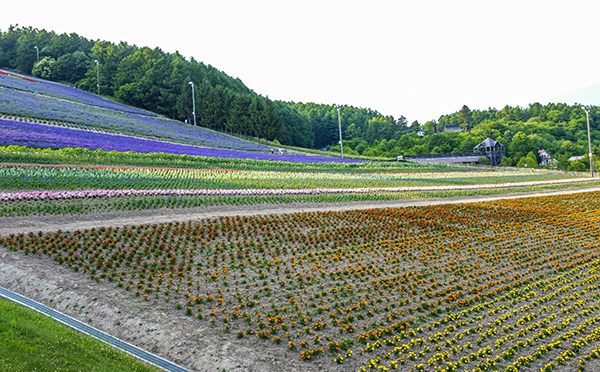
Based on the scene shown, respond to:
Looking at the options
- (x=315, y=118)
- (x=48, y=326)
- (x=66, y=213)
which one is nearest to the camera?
(x=48, y=326)

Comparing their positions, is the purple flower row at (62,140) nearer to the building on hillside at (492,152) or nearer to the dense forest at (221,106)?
the dense forest at (221,106)

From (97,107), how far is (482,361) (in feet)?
231

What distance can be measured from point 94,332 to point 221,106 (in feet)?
264

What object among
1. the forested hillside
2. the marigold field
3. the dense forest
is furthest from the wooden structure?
the marigold field

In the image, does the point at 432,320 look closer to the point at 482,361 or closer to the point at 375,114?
the point at 482,361

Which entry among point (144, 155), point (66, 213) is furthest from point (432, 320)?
point (144, 155)

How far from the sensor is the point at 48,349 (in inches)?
270

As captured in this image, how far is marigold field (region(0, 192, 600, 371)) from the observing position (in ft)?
28.9

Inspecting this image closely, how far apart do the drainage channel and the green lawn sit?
A: 0.30 m

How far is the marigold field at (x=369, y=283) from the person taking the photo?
881cm

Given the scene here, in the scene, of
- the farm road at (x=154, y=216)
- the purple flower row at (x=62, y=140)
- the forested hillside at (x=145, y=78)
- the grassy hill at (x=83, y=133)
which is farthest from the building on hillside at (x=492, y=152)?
the farm road at (x=154, y=216)

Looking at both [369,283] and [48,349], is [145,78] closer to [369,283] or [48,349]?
[369,283]

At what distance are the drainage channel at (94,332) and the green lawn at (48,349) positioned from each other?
0.99 feet

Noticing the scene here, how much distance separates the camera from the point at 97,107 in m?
66.2
